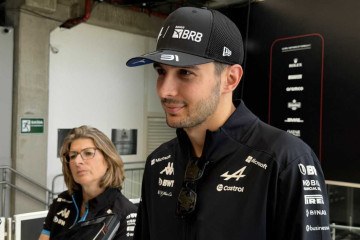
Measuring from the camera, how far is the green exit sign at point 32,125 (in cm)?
607

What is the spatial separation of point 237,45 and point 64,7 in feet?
19.8

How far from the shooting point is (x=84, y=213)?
217 centimetres

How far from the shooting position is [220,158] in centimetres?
106

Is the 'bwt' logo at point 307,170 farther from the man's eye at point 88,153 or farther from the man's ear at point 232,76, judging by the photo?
the man's eye at point 88,153

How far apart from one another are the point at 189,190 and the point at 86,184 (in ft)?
4.23

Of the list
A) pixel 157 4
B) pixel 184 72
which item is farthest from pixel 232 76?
pixel 157 4

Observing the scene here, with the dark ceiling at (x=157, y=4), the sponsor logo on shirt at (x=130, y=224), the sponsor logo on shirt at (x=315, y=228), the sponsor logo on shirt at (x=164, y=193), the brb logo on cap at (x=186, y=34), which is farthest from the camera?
the dark ceiling at (x=157, y=4)

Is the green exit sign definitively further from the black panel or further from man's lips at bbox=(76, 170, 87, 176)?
the black panel

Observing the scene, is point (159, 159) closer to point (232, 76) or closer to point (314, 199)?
point (232, 76)

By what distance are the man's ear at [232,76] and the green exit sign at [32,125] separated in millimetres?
5531

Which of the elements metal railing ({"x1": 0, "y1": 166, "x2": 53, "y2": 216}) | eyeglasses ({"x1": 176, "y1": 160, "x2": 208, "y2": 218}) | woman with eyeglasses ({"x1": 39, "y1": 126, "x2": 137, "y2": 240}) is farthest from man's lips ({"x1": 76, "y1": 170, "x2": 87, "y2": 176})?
metal railing ({"x1": 0, "y1": 166, "x2": 53, "y2": 216})

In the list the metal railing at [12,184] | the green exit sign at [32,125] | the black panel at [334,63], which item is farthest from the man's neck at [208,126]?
the green exit sign at [32,125]

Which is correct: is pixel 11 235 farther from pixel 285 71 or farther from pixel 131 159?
pixel 131 159

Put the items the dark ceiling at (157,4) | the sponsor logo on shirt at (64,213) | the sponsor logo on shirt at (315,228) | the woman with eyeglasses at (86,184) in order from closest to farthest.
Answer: the sponsor logo on shirt at (315,228), the woman with eyeglasses at (86,184), the sponsor logo on shirt at (64,213), the dark ceiling at (157,4)
